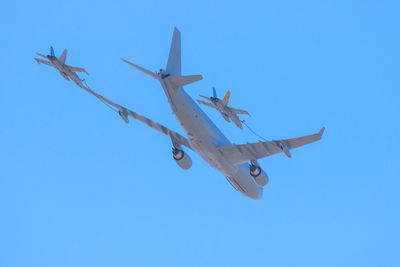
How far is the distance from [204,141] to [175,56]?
6477 millimetres

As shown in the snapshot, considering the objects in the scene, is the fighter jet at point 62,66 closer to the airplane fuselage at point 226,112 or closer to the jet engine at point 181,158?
the airplane fuselage at point 226,112

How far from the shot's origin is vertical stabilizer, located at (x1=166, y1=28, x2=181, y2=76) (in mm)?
36031

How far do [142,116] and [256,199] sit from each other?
12.5 m

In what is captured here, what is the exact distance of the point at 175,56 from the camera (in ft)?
121

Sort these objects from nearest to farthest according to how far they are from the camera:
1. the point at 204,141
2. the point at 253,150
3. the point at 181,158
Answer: the point at 204,141
the point at 253,150
the point at 181,158

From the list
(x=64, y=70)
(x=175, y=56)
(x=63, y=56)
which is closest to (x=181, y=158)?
(x=175, y=56)

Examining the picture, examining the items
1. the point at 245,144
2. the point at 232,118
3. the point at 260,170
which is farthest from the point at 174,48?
the point at 260,170

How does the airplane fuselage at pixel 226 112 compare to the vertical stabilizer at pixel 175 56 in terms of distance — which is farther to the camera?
the airplane fuselage at pixel 226 112

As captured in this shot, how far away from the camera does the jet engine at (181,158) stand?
138 feet

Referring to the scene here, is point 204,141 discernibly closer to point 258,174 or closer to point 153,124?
point 258,174

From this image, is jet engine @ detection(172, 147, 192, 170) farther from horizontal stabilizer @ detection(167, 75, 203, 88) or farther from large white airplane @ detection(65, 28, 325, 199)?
horizontal stabilizer @ detection(167, 75, 203, 88)

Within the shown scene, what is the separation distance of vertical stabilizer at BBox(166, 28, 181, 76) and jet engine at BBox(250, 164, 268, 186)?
960cm

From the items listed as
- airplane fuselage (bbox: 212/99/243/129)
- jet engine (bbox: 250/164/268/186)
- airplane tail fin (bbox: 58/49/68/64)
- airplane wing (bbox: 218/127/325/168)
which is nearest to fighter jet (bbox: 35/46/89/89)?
airplane tail fin (bbox: 58/49/68/64)

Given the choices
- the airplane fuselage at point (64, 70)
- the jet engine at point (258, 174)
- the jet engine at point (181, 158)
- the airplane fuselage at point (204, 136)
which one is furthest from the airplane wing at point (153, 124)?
the jet engine at point (258, 174)
